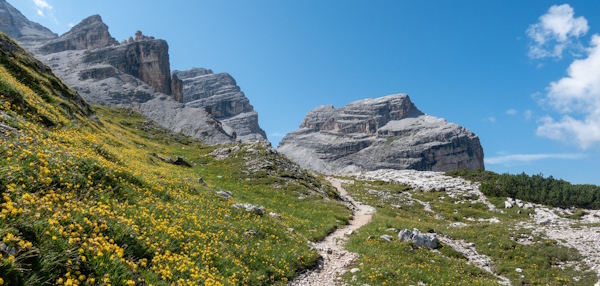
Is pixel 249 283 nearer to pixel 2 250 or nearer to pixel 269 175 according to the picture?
pixel 2 250

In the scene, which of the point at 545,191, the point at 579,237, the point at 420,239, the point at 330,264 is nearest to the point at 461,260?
the point at 420,239

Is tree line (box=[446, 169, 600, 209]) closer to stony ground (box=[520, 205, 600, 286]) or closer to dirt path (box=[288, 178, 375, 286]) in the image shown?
stony ground (box=[520, 205, 600, 286])

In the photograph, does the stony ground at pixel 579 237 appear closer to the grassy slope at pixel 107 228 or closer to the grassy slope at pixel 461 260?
the grassy slope at pixel 461 260

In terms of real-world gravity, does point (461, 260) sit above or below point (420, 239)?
below

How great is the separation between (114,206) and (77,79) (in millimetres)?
222839

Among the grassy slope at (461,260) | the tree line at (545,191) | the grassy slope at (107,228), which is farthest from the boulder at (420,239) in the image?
the tree line at (545,191)

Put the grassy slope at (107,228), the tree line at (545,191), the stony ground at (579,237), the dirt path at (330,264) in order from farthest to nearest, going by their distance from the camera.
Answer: the tree line at (545,191), the stony ground at (579,237), the dirt path at (330,264), the grassy slope at (107,228)

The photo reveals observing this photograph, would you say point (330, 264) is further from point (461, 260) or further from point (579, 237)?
point (579, 237)

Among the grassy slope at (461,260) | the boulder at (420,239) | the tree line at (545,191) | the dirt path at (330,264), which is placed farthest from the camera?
the tree line at (545,191)

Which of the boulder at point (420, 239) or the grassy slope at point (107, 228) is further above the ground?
the grassy slope at point (107, 228)

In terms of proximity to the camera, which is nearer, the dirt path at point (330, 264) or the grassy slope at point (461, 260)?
the dirt path at point (330, 264)

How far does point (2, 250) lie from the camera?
17.0 ft

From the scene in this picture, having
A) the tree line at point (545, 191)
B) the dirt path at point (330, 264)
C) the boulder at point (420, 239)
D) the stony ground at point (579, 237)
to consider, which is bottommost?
the dirt path at point (330, 264)

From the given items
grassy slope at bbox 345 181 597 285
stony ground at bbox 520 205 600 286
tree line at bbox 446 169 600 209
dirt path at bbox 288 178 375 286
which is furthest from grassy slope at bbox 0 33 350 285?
tree line at bbox 446 169 600 209
